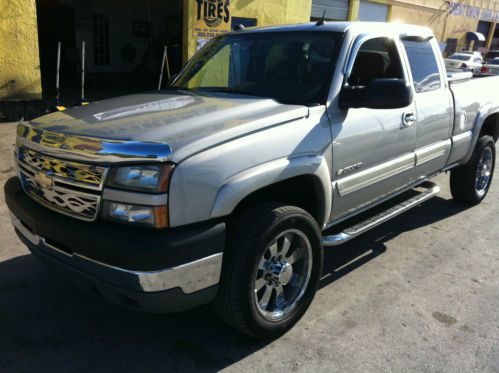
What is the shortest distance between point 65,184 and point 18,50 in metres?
7.19

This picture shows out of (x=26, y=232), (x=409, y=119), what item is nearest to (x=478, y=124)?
(x=409, y=119)

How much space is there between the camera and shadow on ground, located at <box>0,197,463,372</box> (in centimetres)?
270

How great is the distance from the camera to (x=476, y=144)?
529 centimetres

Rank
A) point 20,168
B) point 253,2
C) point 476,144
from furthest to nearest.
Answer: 1. point 253,2
2. point 476,144
3. point 20,168

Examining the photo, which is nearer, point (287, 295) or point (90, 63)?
point (287, 295)

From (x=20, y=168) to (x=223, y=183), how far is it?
4.78ft

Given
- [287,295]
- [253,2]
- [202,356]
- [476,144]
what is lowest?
[202,356]

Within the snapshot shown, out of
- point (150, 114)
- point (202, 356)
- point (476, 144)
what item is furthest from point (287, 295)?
point (476, 144)

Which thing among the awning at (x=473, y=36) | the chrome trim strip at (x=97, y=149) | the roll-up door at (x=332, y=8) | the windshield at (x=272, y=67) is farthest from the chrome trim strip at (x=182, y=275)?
the awning at (x=473, y=36)

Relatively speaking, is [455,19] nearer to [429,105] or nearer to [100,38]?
[100,38]

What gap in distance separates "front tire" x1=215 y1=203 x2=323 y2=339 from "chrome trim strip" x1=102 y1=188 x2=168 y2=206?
0.50 meters

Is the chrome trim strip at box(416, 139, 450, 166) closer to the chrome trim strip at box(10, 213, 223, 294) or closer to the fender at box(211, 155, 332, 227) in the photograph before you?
the fender at box(211, 155, 332, 227)

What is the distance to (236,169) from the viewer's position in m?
2.46

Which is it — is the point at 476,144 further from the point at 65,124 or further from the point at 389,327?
the point at 65,124
